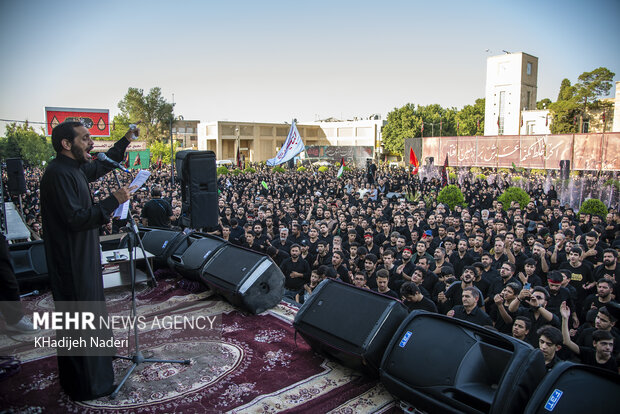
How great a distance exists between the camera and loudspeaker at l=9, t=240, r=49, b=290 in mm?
5715

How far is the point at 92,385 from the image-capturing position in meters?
3.31

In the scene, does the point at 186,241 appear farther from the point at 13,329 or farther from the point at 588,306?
the point at 588,306

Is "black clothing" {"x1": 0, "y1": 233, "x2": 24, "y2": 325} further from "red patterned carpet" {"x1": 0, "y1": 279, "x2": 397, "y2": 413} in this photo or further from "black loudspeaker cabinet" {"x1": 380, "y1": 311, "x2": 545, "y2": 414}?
"black loudspeaker cabinet" {"x1": 380, "y1": 311, "x2": 545, "y2": 414}

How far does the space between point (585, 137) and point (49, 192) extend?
28.6 m

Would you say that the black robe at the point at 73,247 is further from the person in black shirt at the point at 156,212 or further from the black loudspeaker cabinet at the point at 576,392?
the person in black shirt at the point at 156,212

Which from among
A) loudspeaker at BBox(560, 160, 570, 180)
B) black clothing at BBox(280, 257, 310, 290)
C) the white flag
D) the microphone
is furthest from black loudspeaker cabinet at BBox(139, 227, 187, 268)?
loudspeaker at BBox(560, 160, 570, 180)

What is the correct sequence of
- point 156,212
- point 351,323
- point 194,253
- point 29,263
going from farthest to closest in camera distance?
point 156,212, point 194,253, point 29,263, point 351,323

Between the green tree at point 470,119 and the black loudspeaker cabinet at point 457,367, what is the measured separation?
201 feet

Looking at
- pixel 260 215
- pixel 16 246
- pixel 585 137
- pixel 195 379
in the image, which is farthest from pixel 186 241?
pixel 585 137

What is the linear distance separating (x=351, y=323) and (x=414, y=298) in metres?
1.40

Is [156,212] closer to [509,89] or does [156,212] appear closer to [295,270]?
[295,270]

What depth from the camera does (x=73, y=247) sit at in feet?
10.8

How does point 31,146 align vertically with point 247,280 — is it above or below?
above

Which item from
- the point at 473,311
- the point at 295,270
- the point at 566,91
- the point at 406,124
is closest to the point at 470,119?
the point at 406,124
